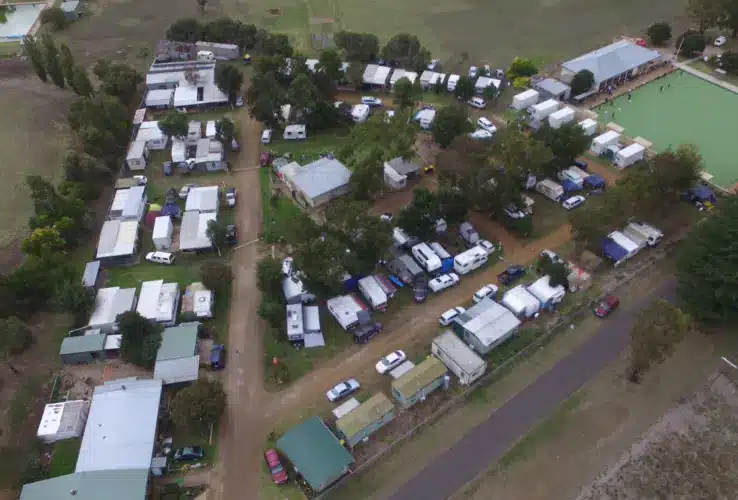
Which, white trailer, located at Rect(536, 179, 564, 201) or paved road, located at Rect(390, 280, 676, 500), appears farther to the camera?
white trailer, located at Rect(536, 179, 564, 201)

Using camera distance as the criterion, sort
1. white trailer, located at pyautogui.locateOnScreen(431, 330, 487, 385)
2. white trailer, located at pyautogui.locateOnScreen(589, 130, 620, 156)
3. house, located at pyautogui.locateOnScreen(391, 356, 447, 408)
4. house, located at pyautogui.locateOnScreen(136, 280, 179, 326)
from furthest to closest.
→ white trailer, located at pyautogui.locateOnScreen(589, 130, 620, 156)
house, located at pyautogui.locateOnScreen(136, 280, 179, 326)
white trailer, located at pyautogui.locateOnScreen(431, 330, 487, 385)
house, located at pyautogui.locateOnScreen(391, 356, 447, 408)

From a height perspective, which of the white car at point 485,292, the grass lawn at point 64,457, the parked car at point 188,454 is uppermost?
the white car at point 485,292

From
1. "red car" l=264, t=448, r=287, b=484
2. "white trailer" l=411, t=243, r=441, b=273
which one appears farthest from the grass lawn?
"white trailer" l=411, t=243, r=441, b=273

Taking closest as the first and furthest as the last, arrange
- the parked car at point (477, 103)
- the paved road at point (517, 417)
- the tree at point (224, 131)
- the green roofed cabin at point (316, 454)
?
the green roofed cabin at point (316, 454) < the paved road at point (517, 417) < the tree at point (224, 131) < the parked car at point (477, 103)

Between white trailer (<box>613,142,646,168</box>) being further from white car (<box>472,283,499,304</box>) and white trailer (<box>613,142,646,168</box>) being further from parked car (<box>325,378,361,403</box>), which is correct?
parked car (<box>325,378,361,403</box>)

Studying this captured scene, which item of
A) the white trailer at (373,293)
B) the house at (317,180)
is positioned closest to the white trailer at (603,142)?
the house at (317,180)

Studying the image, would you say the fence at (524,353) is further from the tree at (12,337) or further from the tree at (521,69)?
the tree at (521,69)
